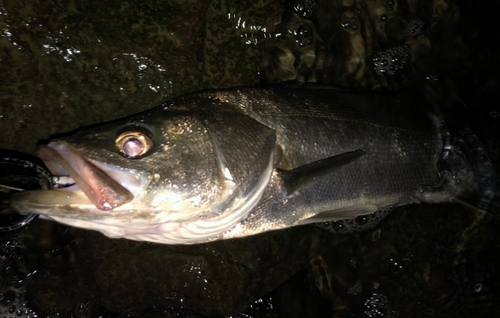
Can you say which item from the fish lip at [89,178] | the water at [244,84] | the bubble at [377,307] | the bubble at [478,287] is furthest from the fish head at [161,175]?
the bubble at [478,287]

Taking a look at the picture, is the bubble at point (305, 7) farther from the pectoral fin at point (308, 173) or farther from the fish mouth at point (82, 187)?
the fish mouth at point (82, 187)

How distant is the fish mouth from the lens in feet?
6.73

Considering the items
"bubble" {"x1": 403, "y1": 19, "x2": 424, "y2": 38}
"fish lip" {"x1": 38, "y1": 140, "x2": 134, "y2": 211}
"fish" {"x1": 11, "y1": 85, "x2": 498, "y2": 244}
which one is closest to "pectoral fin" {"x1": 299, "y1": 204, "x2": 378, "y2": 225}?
"fish" {"x1": 11, "y1": 85, "x2": 498, "y2": 244}

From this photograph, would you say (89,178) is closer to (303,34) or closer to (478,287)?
(303,34)

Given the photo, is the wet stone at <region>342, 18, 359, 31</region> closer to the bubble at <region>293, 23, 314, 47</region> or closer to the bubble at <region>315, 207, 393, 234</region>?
the bubble at <region>293, 23, 314, 47</region>

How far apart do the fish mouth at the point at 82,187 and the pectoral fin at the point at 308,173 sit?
1054 mm

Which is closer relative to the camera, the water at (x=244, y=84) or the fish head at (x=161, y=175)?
the fish head at (x=161, y=175)

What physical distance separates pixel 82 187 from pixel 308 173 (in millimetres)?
1423

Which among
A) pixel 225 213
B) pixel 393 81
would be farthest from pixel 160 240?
pixel 393 81

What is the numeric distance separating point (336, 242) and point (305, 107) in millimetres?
1635

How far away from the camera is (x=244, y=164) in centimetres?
248

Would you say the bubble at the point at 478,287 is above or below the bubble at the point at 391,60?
below

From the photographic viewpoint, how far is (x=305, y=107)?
113 inches

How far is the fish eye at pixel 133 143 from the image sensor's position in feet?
7.36
